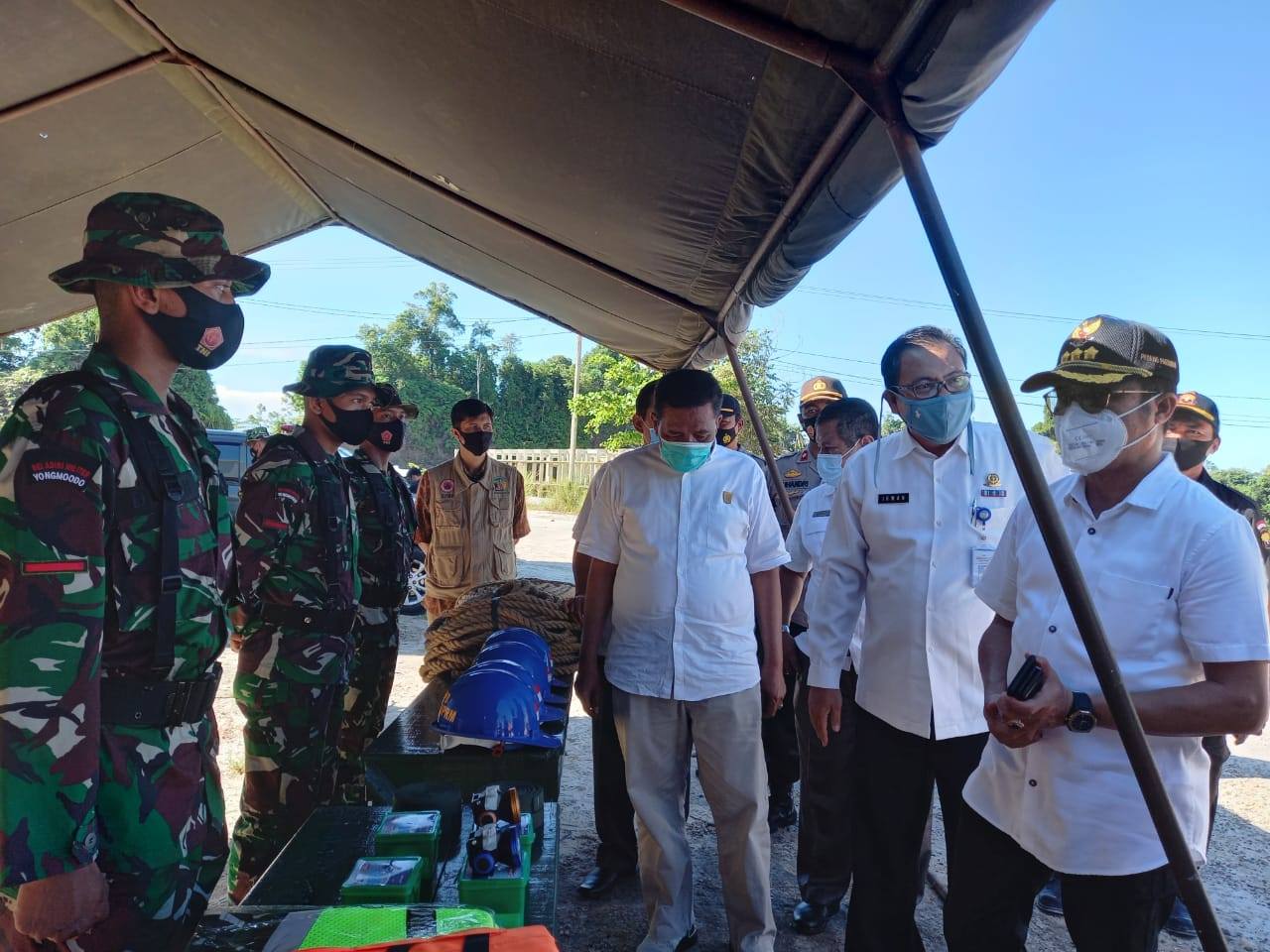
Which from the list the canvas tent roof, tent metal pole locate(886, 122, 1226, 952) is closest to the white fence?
the canvas tent roof

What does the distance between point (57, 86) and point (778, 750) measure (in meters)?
4.43

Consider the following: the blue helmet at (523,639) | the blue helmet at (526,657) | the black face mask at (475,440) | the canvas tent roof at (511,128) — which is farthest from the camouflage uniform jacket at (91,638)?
the black face mask at (475,440)

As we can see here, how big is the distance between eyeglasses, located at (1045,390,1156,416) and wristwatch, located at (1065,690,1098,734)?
1.95 ft

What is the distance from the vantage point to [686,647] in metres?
2.62

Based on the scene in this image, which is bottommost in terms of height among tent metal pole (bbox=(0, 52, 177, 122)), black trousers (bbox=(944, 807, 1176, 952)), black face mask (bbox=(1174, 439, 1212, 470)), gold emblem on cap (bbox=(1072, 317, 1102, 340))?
black trousers (bbox=(944, 807, 1176, 952))

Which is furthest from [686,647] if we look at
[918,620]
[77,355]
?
[77,355]

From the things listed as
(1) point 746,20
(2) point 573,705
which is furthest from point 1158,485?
(2) point 573,705

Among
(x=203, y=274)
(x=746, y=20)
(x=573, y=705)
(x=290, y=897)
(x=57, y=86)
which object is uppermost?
(x=57, y=86)

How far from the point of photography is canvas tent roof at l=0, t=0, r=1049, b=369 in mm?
1616

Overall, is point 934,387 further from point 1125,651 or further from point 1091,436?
point 1125,651

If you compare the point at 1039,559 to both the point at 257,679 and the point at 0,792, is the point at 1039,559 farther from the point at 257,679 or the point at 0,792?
the point at 257,679

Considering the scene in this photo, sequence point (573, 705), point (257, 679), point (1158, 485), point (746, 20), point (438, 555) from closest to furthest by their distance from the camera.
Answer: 1. point (746, 20)
2. point (1158, 485)
3. point (257, 679)
4. point (438, 555)
5. point (573, 705)

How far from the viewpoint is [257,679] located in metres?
2.58

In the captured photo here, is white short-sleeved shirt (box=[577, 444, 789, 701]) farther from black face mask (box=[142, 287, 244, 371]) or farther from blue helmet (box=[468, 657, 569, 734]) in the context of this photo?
black face mask (box=[142, 287, 244, 371])
